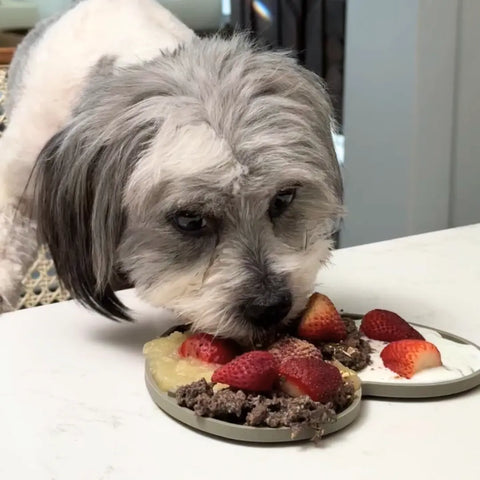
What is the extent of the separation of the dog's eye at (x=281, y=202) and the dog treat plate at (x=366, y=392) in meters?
0.24

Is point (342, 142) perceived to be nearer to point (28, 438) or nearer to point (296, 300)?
point (296, 300)

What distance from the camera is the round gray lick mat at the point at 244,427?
0.88 metres

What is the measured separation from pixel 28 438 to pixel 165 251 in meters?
0.29

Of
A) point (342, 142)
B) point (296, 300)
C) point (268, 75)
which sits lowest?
point (342, 142)

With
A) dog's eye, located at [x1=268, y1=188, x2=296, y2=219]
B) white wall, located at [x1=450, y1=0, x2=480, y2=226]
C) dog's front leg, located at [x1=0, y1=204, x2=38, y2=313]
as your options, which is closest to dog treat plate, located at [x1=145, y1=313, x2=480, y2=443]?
dog's eye, located at [x1=268, y1=188, x2=296, y2=219]

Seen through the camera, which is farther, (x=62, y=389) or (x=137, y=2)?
(x=137, y=2)

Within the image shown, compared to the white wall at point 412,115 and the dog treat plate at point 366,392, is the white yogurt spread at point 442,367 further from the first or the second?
the white wall at point 412,115

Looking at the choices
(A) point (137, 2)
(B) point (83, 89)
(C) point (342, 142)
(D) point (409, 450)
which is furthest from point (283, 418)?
(C) point (342, 142)

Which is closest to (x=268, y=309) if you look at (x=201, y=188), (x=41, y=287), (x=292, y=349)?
(x=292, y=349)

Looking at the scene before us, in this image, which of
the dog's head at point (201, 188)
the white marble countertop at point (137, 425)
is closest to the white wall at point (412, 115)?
the white marble countertop at point (137, 425)

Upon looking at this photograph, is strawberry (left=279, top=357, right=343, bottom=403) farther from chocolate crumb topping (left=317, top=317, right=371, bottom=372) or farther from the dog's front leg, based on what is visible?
the dog's front leg

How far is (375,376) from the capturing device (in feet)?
3.25

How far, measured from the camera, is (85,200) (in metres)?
1.08

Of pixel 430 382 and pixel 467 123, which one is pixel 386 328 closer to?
pixel 430 382
